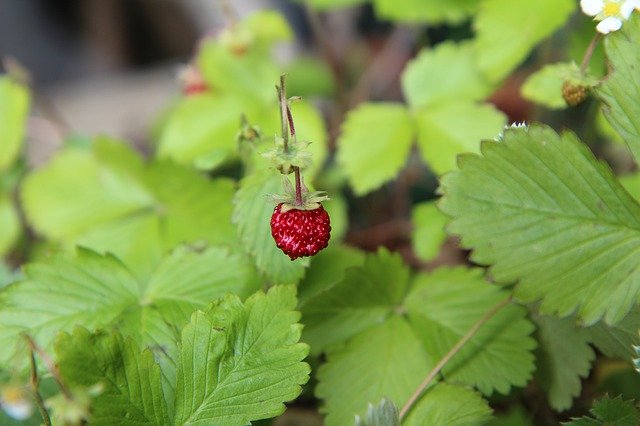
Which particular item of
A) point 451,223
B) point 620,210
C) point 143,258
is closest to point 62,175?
point 143,258

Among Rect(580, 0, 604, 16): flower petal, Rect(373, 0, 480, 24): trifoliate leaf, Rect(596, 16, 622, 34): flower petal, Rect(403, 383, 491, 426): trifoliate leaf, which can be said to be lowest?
Rect(403, 383, 491, 426): trifoliate leaf

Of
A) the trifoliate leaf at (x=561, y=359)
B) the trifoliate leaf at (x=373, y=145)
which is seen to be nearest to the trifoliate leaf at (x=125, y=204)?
the trifoliate leaf at (x=373, y=145)

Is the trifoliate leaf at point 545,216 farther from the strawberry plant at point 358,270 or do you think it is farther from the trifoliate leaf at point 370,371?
the trifoliate leaf at point 370,371

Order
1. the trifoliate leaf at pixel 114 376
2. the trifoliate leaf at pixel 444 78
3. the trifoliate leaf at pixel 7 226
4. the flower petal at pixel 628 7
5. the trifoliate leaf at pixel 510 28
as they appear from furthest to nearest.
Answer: the trifoliate leaf at pixel 7 226
the trifoliate leaf at pixel 444 78
the trifoliate leaf at pixel 510 28
the flower petal at pixel 628 7
the trifoliate leaf at pixel 114 376

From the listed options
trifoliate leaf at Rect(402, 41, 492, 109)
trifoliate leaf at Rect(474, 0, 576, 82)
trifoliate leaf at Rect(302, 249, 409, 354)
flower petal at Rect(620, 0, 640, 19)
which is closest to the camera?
flower petal at Rect(620, 0, 640, 19)

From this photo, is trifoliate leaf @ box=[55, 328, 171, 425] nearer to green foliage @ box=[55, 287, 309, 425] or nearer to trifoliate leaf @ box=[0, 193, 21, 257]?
green foliage @ box=[55, 287, 309, 425]

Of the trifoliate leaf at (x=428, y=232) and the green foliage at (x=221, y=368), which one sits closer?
the green foliage at (x=221, y=368)

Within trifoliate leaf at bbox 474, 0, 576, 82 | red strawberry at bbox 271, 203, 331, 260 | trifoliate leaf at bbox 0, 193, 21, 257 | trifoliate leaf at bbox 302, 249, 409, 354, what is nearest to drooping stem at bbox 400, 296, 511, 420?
trifoliate leaf at bbox 302, 249, 409, 354

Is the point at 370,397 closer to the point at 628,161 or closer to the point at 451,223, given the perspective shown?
the point at 451,223

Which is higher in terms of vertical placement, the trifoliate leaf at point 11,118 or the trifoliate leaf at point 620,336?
the trifoliate leaf at point 11,118
